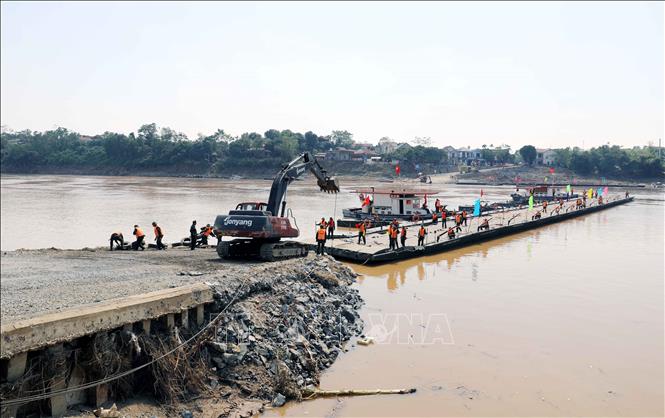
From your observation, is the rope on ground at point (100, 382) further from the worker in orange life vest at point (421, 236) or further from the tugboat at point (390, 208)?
the tugboat at point (390, 208)

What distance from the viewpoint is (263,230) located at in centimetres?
1811

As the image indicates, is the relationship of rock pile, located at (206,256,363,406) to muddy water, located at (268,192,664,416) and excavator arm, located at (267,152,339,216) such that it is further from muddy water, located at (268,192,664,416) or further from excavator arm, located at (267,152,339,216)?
excavator arm, located at (267,152,339,216)

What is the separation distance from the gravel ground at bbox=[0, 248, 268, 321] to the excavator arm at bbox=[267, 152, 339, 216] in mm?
2701

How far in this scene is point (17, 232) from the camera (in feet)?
120

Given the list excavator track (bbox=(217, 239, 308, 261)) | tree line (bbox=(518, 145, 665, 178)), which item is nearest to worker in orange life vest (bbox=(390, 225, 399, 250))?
excavator track (bbox=(217, 239, 308, 261))

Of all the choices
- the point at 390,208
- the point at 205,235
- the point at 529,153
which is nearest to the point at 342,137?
the point at 529,153

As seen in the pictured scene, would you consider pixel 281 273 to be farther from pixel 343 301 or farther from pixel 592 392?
pixel 592 392

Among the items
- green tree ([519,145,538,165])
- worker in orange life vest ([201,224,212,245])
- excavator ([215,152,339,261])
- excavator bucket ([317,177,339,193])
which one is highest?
green tree ([519,145,538,165])

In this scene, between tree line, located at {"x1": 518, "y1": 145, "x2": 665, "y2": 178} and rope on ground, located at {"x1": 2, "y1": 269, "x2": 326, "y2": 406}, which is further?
tree line, located at {"x1": 518, "y1": 145, "x2": 665, "y2": 178}

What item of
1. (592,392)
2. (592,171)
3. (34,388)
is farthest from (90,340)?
(592,171)

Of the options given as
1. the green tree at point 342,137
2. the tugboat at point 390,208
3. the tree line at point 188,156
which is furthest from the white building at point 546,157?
the tugboat at point 390,208

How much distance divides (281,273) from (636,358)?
9.65 metres

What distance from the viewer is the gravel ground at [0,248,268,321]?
1176 cm

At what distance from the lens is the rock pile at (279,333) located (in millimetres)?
11641
